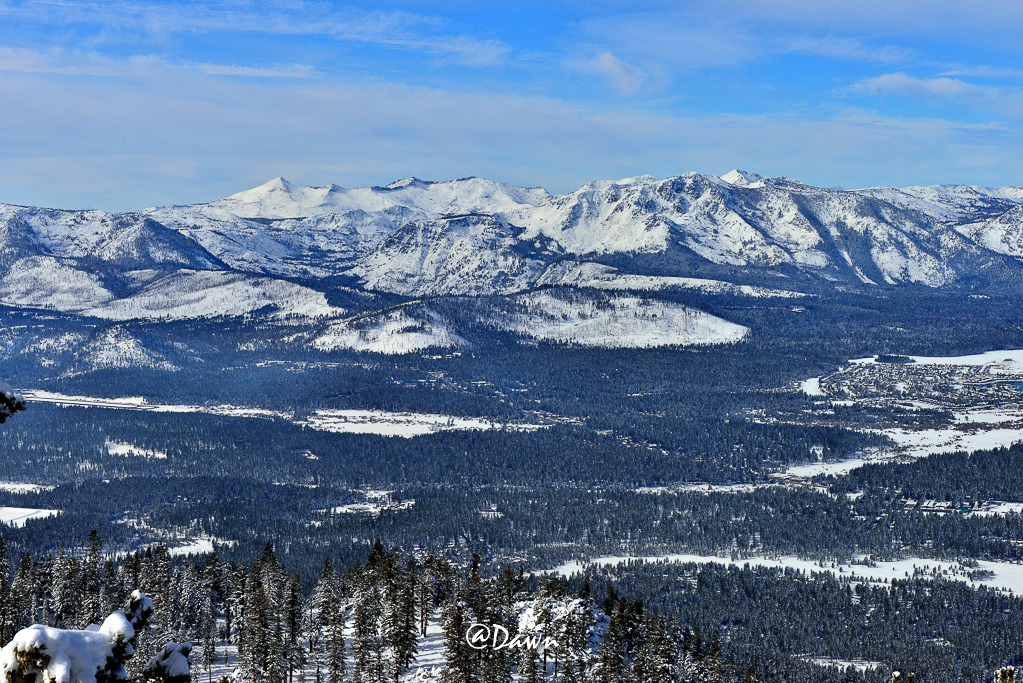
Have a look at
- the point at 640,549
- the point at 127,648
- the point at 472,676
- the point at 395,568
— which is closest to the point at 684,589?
the point at 640,549

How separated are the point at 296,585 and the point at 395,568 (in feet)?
37.3

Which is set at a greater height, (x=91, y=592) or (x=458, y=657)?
(x=458, y=657)

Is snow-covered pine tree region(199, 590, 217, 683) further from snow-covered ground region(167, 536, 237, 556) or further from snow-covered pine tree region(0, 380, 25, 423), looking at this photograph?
snow-covered pine tree region(0, 380, 25, 423)

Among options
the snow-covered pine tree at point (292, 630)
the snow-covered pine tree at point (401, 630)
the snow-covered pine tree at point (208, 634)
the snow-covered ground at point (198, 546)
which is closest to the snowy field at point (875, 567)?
the snow-covered ground at point (198, 546)

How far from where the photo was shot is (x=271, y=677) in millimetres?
88938

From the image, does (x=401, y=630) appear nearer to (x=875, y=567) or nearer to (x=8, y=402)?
(x=8, y=402)

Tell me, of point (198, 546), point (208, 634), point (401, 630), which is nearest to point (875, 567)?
point (401, 630)

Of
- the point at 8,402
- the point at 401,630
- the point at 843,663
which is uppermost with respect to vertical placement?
the point at 8,402

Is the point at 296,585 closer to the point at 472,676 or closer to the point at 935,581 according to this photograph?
the point at 472,676

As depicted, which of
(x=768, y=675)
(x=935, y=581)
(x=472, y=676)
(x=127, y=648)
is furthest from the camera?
(x=935, y=581)

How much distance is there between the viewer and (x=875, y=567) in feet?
612

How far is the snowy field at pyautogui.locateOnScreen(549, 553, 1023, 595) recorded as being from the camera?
6978 inches

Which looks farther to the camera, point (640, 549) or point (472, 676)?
point (640, 549)

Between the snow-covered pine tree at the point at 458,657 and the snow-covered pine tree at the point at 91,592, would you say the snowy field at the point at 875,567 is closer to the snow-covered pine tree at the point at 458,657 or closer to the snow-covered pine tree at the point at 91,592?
the snow-covered pine tree at the point at 91,592
